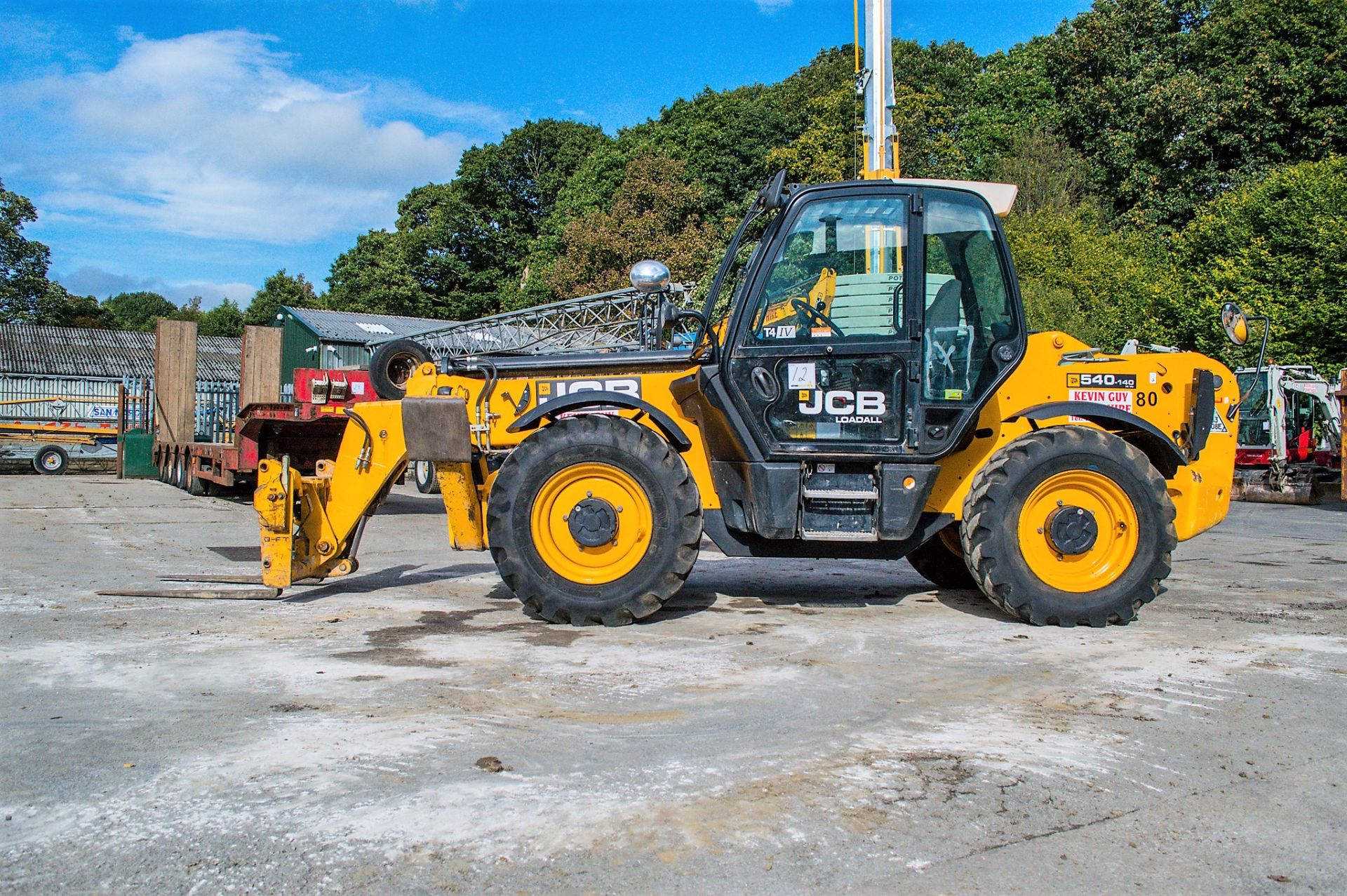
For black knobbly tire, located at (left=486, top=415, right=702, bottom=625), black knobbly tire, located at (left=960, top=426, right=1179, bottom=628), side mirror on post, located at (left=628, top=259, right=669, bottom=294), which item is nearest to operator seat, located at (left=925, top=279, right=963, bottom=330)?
black knobbly tire, located at (left=960, top=426, right=1179, bottom=628)

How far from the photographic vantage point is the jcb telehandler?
6371 millimetres

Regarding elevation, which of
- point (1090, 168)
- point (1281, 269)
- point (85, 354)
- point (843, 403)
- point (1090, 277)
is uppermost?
point (1090, 168)

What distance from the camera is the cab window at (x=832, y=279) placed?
21.1 feet

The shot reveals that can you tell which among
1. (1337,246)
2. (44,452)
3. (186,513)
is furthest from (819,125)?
(186,513)

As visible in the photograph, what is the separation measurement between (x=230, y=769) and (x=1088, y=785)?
2984 mm

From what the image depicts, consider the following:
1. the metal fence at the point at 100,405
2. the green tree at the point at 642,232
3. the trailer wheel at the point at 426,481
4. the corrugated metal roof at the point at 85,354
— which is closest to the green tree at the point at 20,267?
the corrugated metal roof at the point at 85,354

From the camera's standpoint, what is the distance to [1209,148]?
120ft

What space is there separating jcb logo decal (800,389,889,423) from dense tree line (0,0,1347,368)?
21.1 meters

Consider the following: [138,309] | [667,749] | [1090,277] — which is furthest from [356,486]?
[138,309]

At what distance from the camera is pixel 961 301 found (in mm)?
6527

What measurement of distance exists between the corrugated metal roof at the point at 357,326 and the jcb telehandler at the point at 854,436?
39401 millimetres

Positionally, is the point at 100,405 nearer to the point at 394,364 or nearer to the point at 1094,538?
the point at 394,364

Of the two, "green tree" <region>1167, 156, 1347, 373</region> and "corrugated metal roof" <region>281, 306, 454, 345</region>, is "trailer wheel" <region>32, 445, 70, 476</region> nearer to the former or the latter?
"corrugated metal roof" <region>281, 306, 454, 345</region>

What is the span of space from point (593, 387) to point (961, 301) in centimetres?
235
